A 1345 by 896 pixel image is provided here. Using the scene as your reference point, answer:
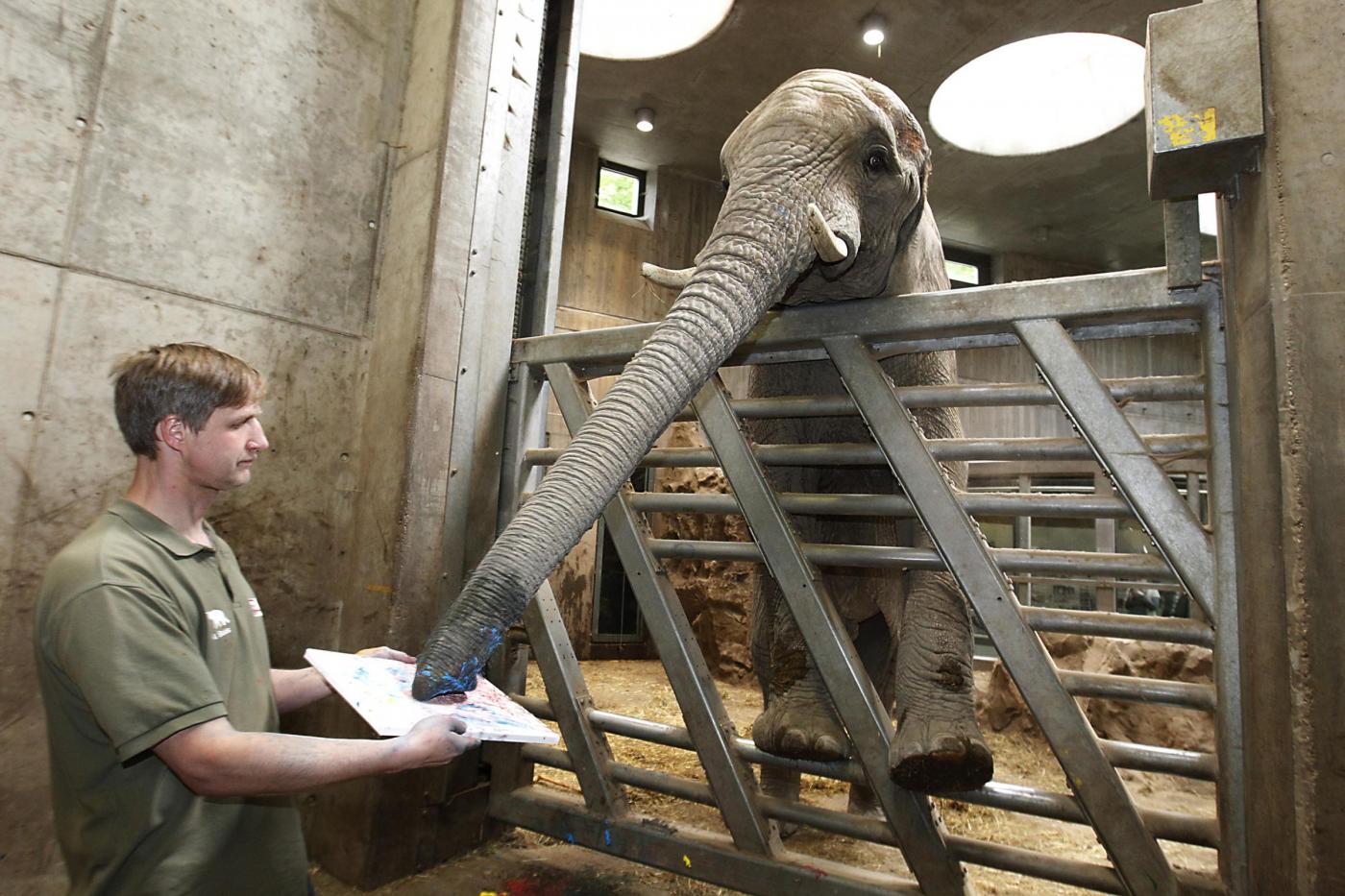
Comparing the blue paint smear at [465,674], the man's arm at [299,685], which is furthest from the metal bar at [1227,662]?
the man's arm at [299,685]

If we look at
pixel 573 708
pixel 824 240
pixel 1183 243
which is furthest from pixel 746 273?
pixel 573 708

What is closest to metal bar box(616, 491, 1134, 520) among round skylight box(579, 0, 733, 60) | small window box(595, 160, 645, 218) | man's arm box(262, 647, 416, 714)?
man's arm box(262, 647, 416, 714)

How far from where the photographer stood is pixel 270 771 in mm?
1373

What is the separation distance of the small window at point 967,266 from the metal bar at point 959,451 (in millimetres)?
14772

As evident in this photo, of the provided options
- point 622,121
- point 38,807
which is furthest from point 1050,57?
point 38,807

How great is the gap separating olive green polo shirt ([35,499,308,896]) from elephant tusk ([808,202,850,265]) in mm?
1891

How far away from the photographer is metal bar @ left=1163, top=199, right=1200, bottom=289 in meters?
2.14

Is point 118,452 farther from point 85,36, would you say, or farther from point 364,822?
point 364,822

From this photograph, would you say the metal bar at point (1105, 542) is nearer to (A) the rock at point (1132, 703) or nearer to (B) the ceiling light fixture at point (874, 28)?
(A) the rock at point (1132, 703)

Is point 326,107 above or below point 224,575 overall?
above

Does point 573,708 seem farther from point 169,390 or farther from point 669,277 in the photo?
point 169,390

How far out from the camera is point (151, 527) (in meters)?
1.59

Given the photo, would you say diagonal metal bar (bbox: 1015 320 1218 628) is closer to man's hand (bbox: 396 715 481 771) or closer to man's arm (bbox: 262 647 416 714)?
man's hand (bbox: 396 715 481 771)

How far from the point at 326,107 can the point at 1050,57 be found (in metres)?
10.4
